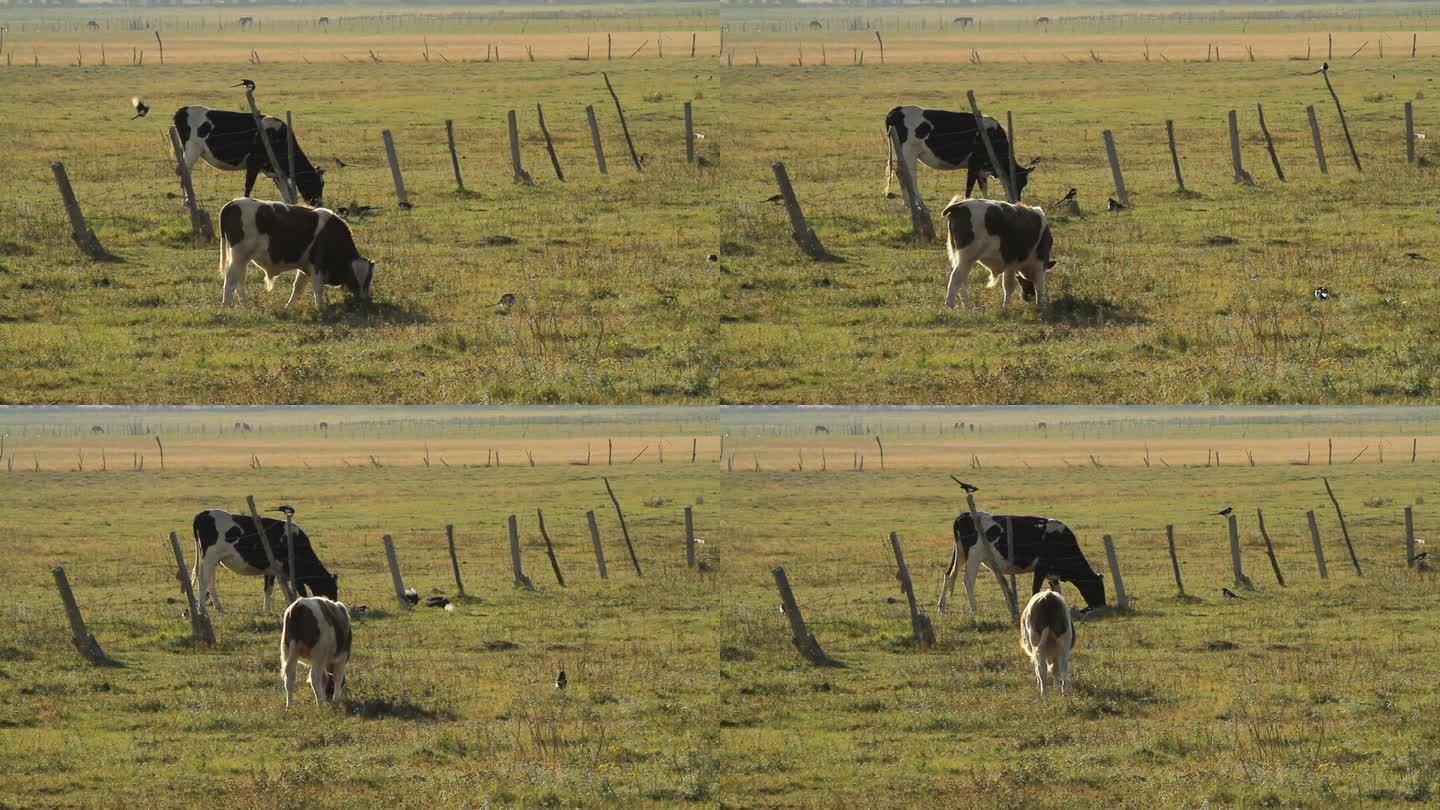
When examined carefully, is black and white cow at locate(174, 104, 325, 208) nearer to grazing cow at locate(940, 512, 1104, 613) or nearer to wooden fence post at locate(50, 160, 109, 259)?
wooden fence post at locate(50, 160, 109, 259)

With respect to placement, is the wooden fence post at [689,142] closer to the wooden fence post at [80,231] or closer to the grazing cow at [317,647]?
the wooden fence post at [80,231]

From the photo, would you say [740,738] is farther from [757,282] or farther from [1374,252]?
[1374,252]

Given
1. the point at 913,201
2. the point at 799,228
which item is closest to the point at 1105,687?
the point at 799,228

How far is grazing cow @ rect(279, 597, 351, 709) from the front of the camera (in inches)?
696

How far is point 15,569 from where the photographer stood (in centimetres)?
2964

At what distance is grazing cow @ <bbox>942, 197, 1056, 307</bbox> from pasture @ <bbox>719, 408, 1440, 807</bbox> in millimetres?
3194

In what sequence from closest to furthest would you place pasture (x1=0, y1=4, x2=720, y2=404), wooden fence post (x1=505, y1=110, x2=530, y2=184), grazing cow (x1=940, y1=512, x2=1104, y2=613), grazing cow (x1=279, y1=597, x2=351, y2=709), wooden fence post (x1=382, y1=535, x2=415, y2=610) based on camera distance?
grazing cow (x1=279, y1=597, x2=351, y2=709) < pasture (x1=0, y1=4, x2=720, y2=404) < wooden fence post (x1=382, y1=535, x2=415, y2=610) < grazing cow (x1=940, y1=512, x2=1104, y2=613) < wooden fence post (x1=505, y1=110, x2=530, y2=184)

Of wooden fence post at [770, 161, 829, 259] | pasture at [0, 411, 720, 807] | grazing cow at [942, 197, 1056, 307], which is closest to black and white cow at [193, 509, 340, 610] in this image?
pasture at [0, 411, 720, 807]

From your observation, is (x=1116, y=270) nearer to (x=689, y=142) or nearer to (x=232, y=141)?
(x=689, y=142)

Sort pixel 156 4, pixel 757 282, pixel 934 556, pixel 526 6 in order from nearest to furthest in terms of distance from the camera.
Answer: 1. pixel 757 282
2. pixel 934 556
3. pixel 526 6
4. pixel 156 4

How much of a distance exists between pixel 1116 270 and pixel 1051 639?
6956mm

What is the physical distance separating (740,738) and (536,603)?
31.9 ft

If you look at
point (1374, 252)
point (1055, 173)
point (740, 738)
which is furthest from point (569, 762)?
point (1055, 173)

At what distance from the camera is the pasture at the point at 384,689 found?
14367 mm
